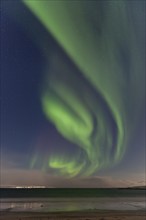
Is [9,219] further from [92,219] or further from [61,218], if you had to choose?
[92,219]

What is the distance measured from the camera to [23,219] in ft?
76.9

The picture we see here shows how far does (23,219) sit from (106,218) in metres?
5.61

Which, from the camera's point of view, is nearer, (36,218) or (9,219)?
(9,219)

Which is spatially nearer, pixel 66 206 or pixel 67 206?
pixel 67 206

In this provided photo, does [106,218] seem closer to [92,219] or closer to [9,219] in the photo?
[92,219]

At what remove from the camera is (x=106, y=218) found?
24281 millimetres

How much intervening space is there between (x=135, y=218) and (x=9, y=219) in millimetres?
8598

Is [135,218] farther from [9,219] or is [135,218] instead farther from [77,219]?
[9,219]

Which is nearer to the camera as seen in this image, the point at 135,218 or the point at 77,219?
the point at 77,219

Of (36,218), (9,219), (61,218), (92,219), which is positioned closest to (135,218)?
(92,219)

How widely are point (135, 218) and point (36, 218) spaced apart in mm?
6799

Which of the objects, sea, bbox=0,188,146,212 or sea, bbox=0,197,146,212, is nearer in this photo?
sea, bbox=0,188,146,212

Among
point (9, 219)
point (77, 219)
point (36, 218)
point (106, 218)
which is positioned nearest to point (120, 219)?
point (106, 218)

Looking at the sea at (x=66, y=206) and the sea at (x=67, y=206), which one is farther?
the sea at (x=67, y=206)
